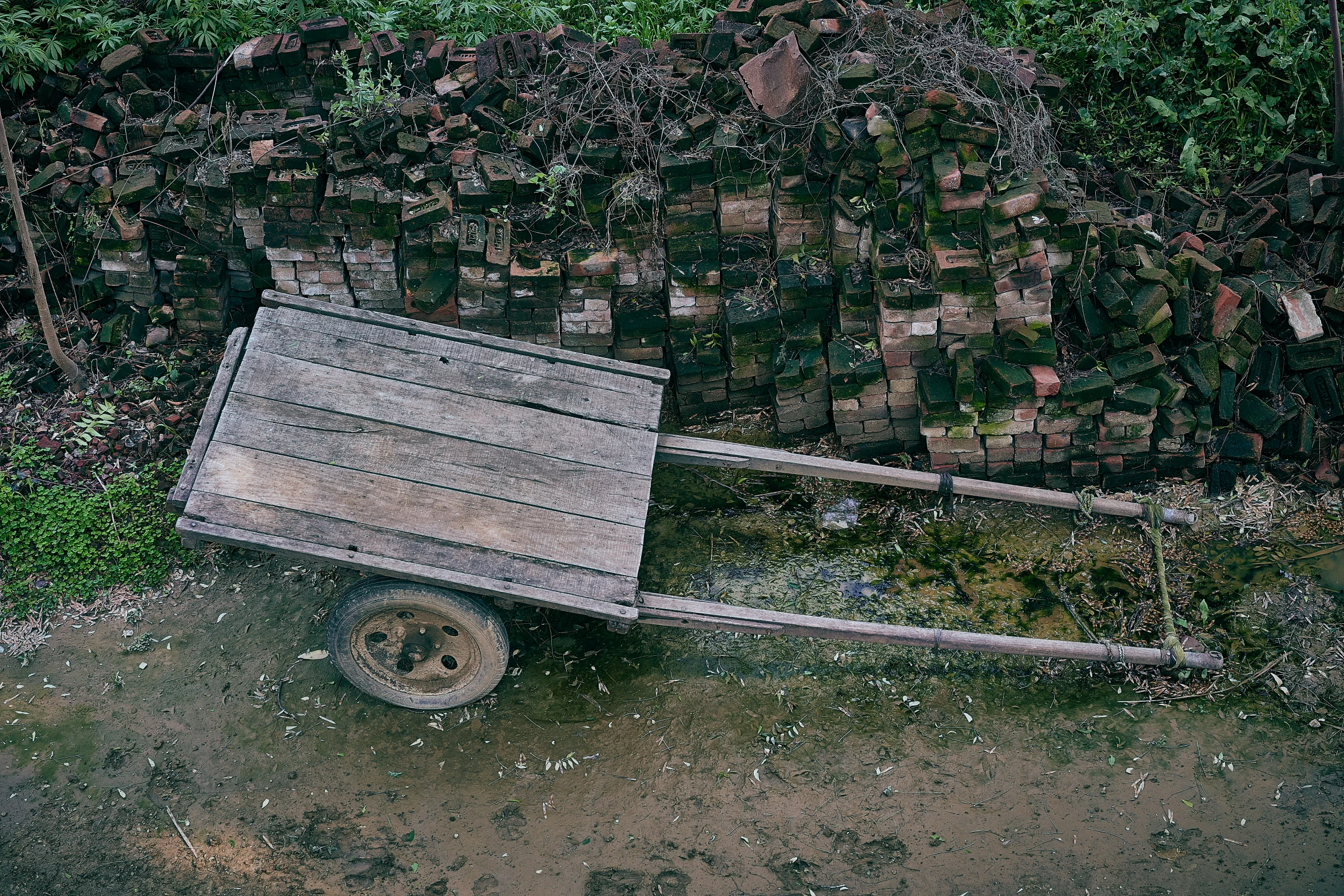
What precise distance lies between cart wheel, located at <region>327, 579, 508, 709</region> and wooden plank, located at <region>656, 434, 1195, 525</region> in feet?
3.88

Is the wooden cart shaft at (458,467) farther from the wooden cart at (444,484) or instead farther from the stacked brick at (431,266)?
the stacked brick at (431,266)

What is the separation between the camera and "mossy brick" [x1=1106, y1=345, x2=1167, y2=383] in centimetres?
483

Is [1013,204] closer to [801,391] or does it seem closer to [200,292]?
[801,391]

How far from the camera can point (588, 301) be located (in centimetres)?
500

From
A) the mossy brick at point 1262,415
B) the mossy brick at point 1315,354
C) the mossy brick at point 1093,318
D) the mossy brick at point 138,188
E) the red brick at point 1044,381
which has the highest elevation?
the mossy brick at point 138,188

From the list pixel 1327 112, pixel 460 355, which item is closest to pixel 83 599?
pixel 460 355

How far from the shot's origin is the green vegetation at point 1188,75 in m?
5.88

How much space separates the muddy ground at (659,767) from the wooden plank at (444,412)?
0.94 m

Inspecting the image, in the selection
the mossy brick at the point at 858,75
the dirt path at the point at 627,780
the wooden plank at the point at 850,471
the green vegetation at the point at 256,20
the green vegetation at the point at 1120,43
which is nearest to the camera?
the dirt path at the point at 627,780

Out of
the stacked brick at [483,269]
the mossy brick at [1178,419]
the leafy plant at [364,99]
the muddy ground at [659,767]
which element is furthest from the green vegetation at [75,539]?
the mossy brick at [1178,419]

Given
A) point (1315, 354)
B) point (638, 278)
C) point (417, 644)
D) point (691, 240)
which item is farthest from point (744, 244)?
point (1315, 354)

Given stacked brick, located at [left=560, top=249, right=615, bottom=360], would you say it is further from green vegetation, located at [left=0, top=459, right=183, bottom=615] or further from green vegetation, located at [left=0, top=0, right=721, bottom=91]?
Result: green vegetation, located at [left=0, top=459, right=183, bottom=615]

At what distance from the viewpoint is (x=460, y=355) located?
435 cm

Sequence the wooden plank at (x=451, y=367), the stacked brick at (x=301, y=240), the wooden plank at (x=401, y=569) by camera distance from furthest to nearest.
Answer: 1. the stacked brick at (x=301, y=240)
2. the wooden plank at (x=451, y=367)
3. the wooden plank at (x=401, y=569)
